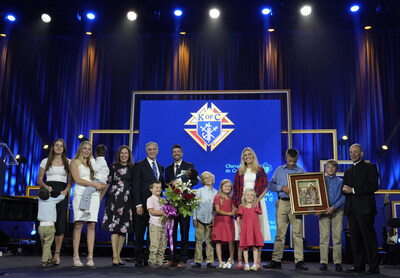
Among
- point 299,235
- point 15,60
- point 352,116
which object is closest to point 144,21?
point 15,60

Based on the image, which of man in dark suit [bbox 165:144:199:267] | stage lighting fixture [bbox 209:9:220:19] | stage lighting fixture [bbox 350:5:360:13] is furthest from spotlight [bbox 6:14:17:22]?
stage lighting fixture [bbox 350:5:360:13]

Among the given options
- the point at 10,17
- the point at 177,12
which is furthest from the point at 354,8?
the point at 10,17

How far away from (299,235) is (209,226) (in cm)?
115

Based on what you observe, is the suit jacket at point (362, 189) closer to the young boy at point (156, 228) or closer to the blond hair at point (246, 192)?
the blond hair at point (246, 192)

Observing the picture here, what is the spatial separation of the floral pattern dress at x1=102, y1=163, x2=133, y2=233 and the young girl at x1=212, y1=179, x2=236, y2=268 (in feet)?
3.59

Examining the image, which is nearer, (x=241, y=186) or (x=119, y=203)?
(x=119, y=203)

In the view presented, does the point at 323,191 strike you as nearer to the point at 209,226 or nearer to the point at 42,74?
the point at 209,226

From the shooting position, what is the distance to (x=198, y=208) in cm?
548

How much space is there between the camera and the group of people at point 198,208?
4.97m

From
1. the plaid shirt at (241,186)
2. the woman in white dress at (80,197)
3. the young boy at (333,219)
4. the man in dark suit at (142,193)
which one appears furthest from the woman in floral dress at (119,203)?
the young boy at (333,219)

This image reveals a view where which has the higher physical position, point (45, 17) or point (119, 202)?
point (45, 17)

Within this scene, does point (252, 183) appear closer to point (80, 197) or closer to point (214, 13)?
point (80, 197)

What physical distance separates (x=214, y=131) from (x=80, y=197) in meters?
3.89

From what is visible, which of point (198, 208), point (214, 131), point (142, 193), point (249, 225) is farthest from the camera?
point (214, 131)
